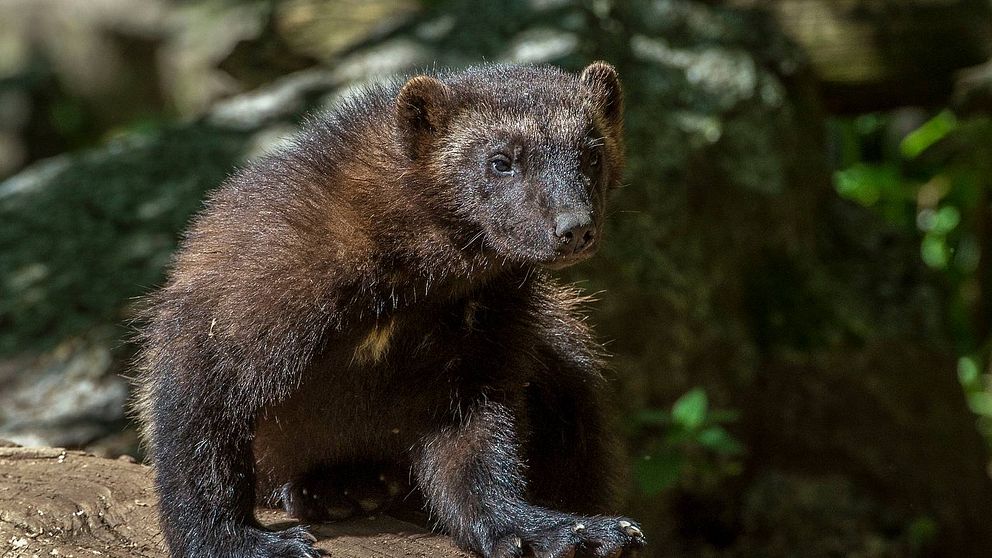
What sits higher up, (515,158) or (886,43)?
(886,43)

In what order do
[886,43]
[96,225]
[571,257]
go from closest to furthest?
[571,257] → [96,225] → [886,43]

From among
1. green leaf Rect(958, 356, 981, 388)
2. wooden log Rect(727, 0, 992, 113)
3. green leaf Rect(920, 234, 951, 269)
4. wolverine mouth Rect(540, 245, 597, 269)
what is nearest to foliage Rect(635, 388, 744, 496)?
wolverine mouth Rect(540, 245, 597, 269)

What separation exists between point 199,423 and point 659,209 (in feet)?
13.8

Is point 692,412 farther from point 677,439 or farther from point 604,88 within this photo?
point 604,88

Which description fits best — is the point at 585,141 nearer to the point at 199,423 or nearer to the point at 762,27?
the point at 199,423

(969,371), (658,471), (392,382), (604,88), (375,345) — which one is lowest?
(969,371)

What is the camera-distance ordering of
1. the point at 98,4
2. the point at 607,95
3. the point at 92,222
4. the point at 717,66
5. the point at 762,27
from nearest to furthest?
the point at 607,95 → the point at 92,222 → the point at 717,66 → the point at 762,27 → the point at 98,4

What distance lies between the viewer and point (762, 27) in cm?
905

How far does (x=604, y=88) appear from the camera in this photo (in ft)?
15.1

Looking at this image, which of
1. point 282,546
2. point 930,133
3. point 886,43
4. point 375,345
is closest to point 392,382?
point 375,345

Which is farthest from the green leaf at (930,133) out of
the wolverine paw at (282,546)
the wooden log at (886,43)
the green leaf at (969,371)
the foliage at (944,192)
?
the wolverine paw at (282,546)

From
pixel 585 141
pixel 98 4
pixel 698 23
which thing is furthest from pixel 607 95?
pixel 98 4

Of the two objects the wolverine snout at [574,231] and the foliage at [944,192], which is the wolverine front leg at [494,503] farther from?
the foliage at [944,192]

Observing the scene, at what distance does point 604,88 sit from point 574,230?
95 cm
